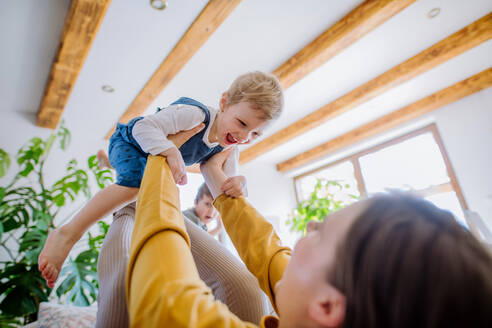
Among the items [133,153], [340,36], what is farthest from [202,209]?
[340,36]

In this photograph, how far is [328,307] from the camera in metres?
0.41

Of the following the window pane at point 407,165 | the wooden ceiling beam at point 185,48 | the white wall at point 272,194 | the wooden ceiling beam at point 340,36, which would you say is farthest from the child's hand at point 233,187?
the white wall at point 272,194

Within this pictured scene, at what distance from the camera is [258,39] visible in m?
2.43

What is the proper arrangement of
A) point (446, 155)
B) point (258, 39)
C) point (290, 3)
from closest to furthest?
point (290, 3) < point (258, 39) < point (446, 155)

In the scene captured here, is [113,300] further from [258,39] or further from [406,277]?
[258,39]

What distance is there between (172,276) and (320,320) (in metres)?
0.23

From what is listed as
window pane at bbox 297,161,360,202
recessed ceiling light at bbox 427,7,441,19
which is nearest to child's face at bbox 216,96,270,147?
recessed ceiling light at bbox 427,7,441,19

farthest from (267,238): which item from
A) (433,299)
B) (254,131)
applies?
(254,131)

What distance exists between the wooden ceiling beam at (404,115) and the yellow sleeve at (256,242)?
3832 mm

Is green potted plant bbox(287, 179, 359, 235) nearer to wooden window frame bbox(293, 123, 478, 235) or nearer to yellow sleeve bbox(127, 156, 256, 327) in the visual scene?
wooden window frame bbox(293, 123, 478, 235)

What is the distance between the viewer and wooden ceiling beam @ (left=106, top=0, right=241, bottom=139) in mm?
1993

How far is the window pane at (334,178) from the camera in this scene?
4.66 metres

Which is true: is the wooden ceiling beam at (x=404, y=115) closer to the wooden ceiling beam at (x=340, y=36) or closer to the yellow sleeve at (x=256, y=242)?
the wooden ceiling beam at (x=340, y=36)

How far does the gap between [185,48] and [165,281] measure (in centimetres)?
228
